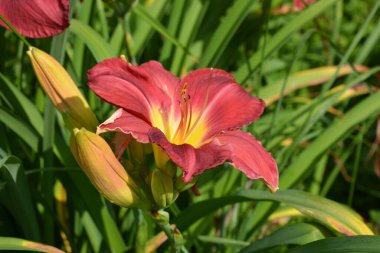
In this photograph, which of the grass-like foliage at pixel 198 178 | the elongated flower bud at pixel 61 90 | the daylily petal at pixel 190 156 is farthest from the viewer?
the grass-like foliage at pixel 198 178

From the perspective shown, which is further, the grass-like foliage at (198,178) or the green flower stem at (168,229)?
the grass-like foliage at (198,178)

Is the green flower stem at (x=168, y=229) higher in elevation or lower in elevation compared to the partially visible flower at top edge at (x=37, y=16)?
lower

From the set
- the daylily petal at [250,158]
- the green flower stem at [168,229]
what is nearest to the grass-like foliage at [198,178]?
the green flower stem at [168,229]

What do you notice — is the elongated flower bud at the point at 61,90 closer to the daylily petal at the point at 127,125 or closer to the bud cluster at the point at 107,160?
the bud cluster at the point at 107,160

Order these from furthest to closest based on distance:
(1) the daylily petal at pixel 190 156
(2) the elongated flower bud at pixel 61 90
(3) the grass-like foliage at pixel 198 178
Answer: (3) the grass-like foliage at pixel 198 178
(2) the elongated flower bud at pixel 61 90
(1) the daylily petal at pixel 190 156

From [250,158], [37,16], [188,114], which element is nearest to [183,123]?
[188,114]

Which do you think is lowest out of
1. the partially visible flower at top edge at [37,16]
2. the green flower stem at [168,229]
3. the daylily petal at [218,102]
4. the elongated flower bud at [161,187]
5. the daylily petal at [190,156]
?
the green flower stem at [168,229]

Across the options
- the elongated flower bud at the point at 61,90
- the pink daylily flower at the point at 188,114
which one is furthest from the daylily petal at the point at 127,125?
the elongated flower bud at the point at 61,90

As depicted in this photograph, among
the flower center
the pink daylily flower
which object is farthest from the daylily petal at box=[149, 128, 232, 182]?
the flower center

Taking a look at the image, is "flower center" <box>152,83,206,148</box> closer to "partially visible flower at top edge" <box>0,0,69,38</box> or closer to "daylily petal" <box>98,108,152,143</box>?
"daylily petal" <box>98,108,152,143</box>
